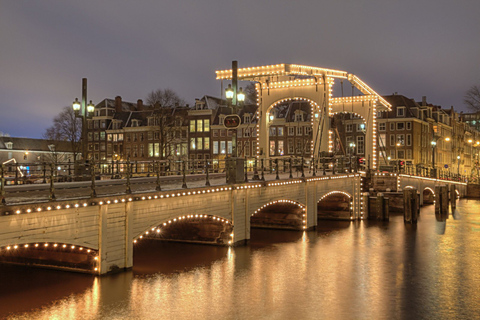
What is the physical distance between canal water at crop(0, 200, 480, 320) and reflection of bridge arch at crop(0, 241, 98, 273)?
0.29 metres

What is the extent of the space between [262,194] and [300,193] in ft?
12.3

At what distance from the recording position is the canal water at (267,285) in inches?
408

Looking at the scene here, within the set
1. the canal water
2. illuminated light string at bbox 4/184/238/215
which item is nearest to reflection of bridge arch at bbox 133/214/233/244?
the canal water

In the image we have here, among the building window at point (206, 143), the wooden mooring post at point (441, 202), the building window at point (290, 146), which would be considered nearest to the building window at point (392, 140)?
the building window at point (290, 146)

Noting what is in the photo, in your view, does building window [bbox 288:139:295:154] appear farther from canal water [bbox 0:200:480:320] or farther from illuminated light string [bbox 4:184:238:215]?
illuminated light string [bbox 4:184:238:215]

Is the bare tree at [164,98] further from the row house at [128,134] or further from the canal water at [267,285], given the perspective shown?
the canal water at [267,285]

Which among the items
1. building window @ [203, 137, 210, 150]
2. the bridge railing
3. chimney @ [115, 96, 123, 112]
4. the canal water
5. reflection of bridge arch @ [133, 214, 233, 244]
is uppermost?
chimney @ [115, 96, 123, 112]

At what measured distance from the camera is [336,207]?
93.4 ft

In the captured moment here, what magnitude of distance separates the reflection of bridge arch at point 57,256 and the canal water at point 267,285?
29 cm

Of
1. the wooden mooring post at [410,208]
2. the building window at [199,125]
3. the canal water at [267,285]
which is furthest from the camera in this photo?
the building window at [199,125]

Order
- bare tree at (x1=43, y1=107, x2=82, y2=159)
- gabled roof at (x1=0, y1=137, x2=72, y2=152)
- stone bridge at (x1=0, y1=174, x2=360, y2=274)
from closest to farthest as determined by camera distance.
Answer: stone bridge at (x1=0, y1=174, x2=360, y2=274) < bare tree at (x1=43, y1=107, x2=82, y2=159) < gabled roof at (x1=0, y1=137, x2=72, y2=152)

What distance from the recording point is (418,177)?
3741cm

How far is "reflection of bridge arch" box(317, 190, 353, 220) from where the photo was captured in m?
28.1

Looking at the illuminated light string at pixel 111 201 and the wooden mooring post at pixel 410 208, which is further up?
the illuminated light string at pixel 111 201
